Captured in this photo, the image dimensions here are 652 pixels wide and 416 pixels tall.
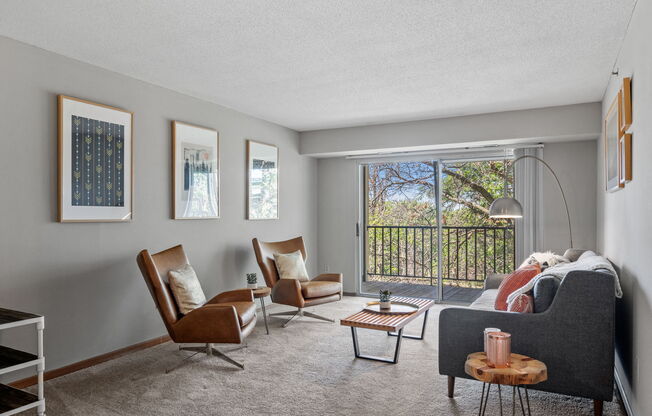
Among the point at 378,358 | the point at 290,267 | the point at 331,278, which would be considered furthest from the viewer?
the point at 331,278

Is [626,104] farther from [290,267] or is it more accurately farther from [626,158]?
[290,267]

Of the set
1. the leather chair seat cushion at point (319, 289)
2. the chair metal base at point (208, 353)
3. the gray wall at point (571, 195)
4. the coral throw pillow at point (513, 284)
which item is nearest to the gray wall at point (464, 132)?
the gray wall at point (571, 195)

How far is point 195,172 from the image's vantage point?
466 cm

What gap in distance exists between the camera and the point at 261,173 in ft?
18.7

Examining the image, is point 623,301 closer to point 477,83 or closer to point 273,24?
point 477,83

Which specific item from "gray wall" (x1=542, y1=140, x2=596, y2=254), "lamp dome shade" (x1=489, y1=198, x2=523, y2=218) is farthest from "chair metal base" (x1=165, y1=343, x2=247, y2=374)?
"gray wall" (x1=542, y1=140, x2=596, y2=254)

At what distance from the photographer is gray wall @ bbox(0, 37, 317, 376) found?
3150mm

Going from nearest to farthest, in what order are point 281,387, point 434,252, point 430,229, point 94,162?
point 281,387
point 94,162
point 430,229
point 434,252

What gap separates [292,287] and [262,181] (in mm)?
1644

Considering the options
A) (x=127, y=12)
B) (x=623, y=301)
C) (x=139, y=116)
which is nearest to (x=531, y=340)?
(x=623, y=301)

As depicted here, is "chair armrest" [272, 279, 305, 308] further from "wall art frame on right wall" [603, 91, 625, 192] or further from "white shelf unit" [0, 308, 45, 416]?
"wall art frame on right wall" [603, 91, 625, 192]

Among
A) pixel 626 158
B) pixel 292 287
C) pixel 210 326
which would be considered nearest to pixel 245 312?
pixel 210 326

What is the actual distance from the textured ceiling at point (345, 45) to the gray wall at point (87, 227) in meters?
0.21

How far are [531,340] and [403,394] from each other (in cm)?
92
